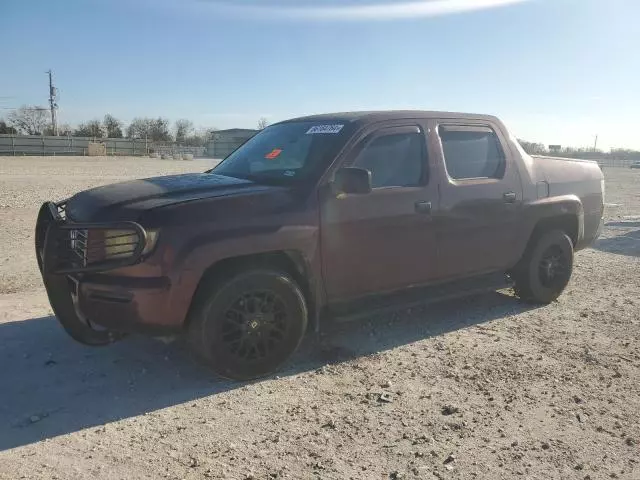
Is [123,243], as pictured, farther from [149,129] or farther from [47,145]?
[149,129]

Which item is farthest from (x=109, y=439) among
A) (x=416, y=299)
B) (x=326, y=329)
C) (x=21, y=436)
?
(x=416, y=299)

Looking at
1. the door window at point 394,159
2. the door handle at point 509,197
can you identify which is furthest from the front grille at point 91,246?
the door handle at point 509,197

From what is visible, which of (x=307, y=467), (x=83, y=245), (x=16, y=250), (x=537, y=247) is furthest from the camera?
(x=16, y=250)

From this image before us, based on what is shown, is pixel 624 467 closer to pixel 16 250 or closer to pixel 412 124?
pixel 412 124

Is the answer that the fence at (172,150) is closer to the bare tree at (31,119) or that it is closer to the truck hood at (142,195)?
the bare tree at (31,119)

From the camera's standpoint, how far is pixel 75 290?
385 cm

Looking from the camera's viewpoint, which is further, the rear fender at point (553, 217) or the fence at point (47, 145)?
the fence at point (47, 145)

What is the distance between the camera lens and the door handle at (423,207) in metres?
4.79

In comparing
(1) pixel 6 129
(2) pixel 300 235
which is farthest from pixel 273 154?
(1) pixel 6 129

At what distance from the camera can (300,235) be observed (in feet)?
13.5

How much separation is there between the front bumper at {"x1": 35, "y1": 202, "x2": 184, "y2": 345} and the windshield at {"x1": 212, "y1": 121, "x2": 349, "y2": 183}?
4.53 ft

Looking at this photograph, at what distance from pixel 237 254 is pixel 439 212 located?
1.98 m

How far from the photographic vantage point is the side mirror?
422 centimetres

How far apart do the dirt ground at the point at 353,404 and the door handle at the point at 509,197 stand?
3.91ft
